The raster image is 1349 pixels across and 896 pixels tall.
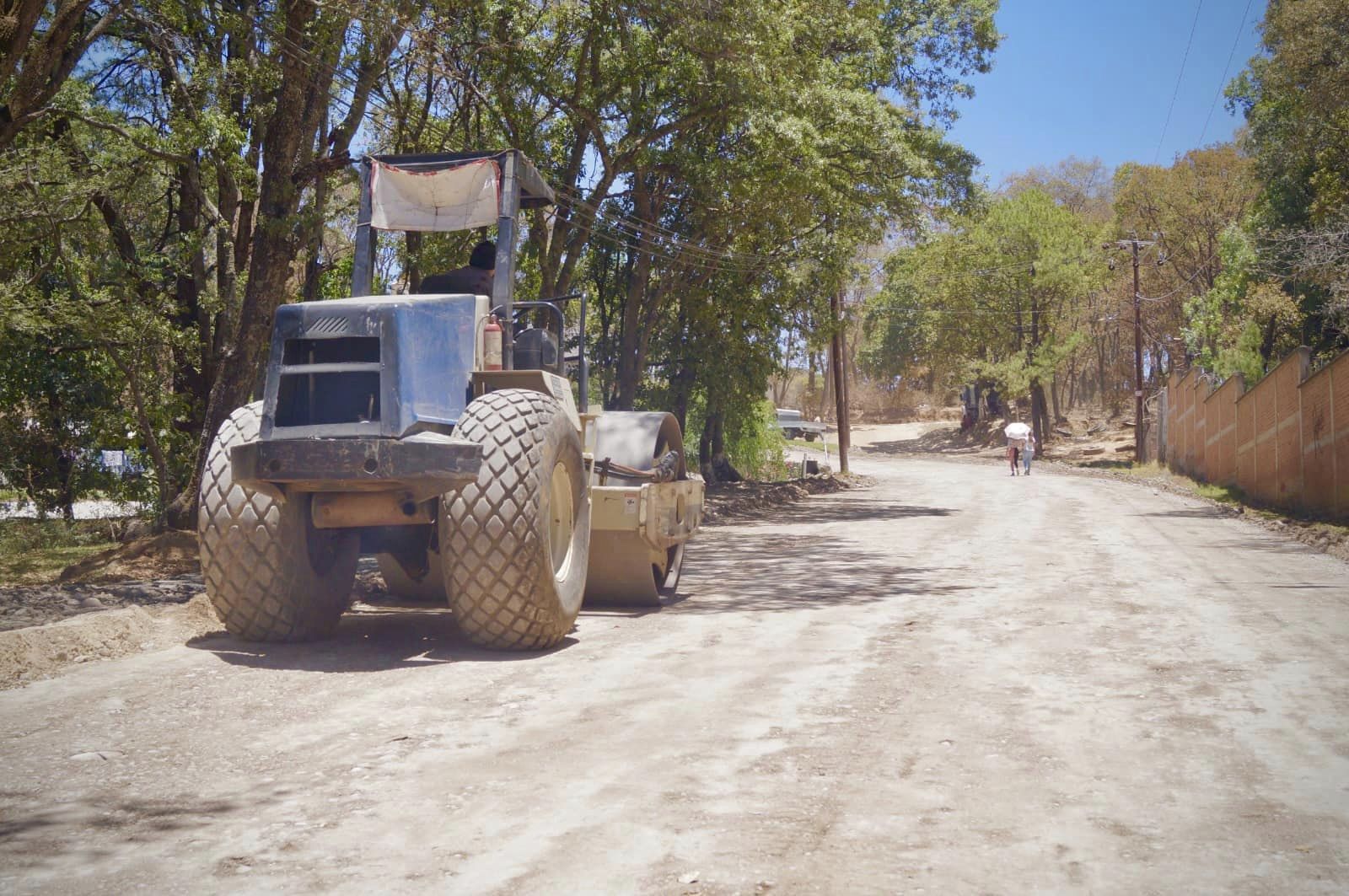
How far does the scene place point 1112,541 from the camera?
1633 cm

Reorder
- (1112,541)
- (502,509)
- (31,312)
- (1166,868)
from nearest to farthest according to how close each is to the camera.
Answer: (1166,868), (502,509), (31,312), (1112,541)

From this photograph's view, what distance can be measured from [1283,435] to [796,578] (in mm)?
14270

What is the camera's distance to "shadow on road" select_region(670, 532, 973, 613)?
34.8 feet

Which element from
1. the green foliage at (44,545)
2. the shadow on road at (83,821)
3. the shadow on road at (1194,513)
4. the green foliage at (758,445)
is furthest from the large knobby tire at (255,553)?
the green foliage at (758,445)

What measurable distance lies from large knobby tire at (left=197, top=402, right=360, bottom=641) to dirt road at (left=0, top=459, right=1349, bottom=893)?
24cm

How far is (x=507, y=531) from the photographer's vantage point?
7.06m

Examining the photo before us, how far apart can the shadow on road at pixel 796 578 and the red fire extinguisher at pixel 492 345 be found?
295 cm

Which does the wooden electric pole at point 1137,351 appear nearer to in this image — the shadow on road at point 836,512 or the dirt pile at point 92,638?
the shadow on road at point 836,512

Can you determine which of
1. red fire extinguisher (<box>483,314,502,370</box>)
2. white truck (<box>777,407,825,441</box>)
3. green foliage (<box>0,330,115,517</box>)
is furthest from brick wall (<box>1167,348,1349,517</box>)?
white truck (<box>777,407,825,441</box>)

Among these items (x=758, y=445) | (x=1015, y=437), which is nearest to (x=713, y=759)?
(x=758, y=445)

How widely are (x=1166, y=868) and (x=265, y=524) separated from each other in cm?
547

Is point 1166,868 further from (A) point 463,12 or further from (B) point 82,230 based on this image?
(B) point 82,230

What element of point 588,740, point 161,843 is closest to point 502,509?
point 588,740

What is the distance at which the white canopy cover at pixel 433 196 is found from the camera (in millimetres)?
8766
